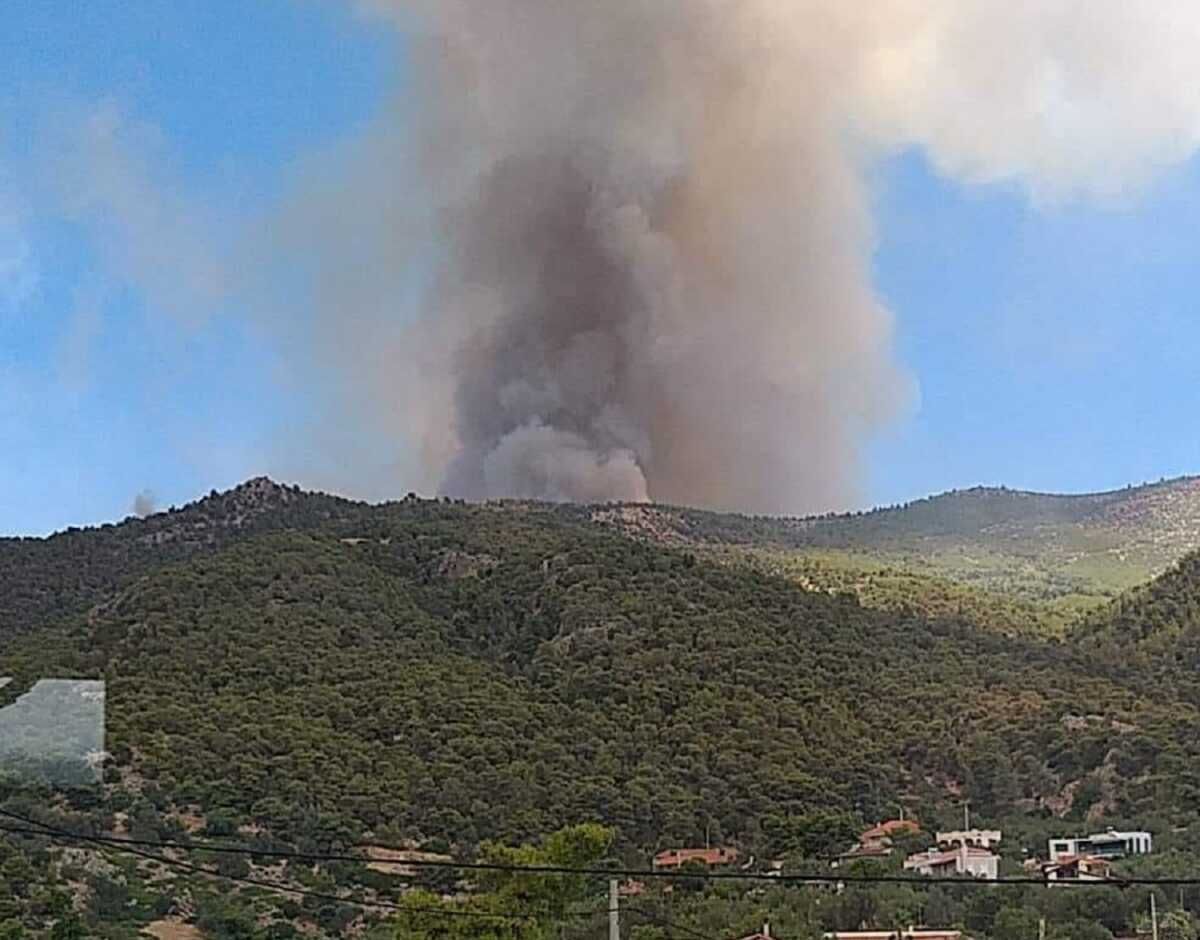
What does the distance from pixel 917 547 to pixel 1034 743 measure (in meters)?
28.1

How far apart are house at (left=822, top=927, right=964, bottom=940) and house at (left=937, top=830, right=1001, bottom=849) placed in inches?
220

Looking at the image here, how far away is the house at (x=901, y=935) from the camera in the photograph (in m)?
22.1

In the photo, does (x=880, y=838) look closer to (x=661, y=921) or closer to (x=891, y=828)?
(x=891, y=828)

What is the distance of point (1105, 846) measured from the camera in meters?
27.4

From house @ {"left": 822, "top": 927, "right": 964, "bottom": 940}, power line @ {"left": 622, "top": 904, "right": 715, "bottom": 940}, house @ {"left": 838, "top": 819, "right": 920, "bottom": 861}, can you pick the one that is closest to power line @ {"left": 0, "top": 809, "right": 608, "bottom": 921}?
power line @ {"left": 622, "top": 904, "right": 715, "bottom": 940}

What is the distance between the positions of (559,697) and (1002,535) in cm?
3244

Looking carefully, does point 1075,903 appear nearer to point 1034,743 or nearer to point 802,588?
point 1034,743

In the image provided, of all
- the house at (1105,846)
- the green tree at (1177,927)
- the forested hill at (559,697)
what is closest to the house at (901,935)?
the green tree at (1177,927)

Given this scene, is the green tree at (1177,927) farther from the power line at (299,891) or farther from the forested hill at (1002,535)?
the forested hill at (1002,535)

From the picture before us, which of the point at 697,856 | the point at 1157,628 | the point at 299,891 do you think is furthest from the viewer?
the point at 1157,628

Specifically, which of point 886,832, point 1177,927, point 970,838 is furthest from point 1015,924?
point 886,832

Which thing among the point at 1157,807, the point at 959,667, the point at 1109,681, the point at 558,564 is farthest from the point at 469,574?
the point at 1157,807

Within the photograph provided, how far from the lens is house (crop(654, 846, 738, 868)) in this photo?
27656 millimetres

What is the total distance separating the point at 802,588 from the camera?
4450 cm
